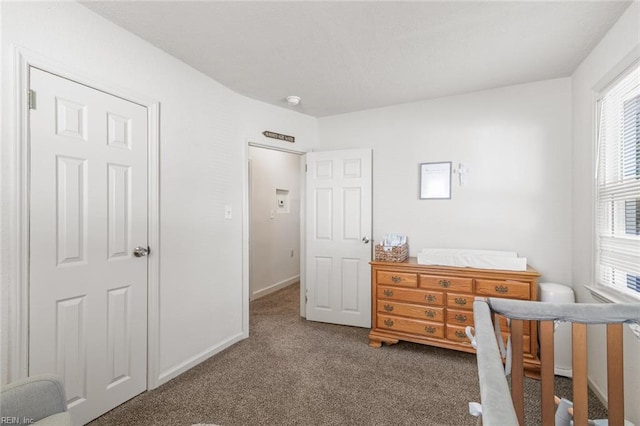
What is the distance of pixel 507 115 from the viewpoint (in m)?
2.91

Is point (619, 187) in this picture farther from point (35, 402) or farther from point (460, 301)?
point (35, 402)

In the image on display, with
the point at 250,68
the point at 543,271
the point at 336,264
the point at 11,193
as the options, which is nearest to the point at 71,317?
the point at 11,193

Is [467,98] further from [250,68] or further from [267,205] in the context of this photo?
[267,205]

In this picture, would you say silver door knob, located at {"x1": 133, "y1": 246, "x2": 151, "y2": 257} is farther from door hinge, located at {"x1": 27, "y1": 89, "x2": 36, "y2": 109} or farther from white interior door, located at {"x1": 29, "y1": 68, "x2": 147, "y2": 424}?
door hinge, located at {"x1": 27, "y1": 89, "x2": 36, "y2": 109}

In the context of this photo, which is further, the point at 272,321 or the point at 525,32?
the point at 272,321

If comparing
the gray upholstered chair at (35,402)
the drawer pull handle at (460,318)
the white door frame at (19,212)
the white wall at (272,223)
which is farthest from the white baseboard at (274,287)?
the gray upholstered chair at (35,402)

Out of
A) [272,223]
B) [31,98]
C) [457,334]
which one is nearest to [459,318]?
[457,334]

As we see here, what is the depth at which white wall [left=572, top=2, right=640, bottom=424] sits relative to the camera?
170 centimetres

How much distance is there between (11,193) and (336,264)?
278cm

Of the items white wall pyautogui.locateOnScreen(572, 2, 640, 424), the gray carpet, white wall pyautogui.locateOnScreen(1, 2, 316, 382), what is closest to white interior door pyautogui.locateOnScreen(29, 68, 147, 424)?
white wall pyautogui.locateOnScreen(1, 2, 316, 382)

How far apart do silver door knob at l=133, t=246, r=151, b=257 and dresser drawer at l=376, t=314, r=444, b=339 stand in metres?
2.07

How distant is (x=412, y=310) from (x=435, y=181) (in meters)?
1.34

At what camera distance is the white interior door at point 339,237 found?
3.48 m

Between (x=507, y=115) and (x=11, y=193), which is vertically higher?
(x=507, y=115)
